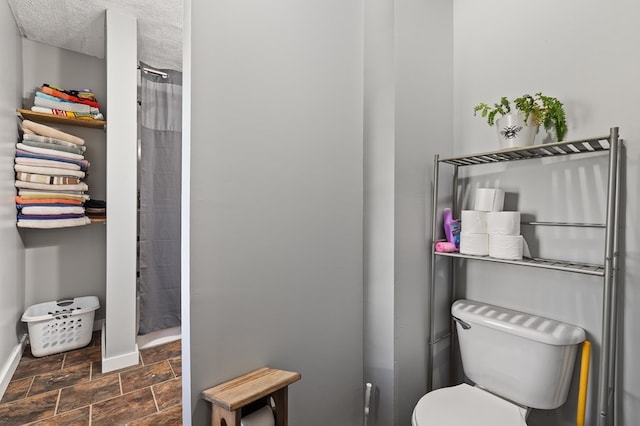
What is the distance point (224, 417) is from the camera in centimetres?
97

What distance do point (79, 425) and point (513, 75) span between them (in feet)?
8.59

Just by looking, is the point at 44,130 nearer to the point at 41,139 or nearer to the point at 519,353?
the point at 41,139

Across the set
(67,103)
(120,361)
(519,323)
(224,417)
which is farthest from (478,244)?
(67,103)

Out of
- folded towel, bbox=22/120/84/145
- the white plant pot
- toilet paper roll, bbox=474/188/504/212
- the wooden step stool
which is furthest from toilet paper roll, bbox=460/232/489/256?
folded towel, bbox=22/120/84/145

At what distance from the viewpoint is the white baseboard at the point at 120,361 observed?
6.75 feet

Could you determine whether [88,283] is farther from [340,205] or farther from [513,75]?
[513,75]

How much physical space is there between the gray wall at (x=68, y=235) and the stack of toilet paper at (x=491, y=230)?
285 cm

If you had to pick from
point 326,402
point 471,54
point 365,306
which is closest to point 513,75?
point 471,54

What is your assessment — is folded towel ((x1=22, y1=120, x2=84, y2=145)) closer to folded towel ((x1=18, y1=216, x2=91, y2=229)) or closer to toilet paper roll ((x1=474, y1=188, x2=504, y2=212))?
folded towel ((x1=18, y1=216, x2=91, y2=229))

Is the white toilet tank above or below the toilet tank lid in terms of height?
below

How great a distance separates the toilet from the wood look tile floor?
1.32m

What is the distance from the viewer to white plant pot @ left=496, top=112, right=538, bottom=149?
124cm

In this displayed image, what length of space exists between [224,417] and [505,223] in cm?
123

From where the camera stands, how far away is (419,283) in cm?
149
